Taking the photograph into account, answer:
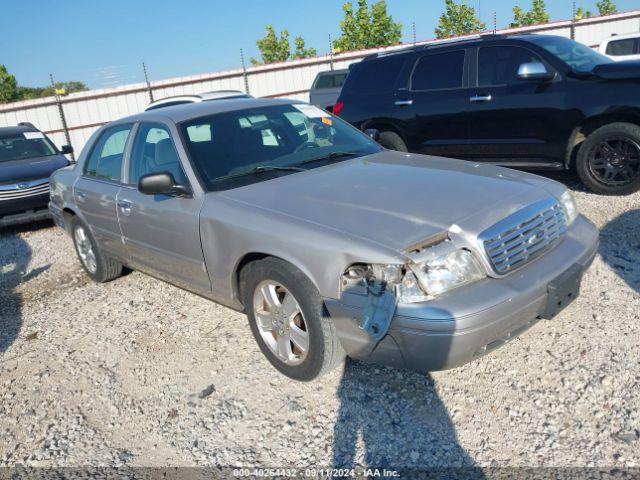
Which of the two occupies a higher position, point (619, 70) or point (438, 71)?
point (438, 71)

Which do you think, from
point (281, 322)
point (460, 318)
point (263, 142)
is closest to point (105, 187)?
point (263, 142)

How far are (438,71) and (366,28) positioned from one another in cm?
2332

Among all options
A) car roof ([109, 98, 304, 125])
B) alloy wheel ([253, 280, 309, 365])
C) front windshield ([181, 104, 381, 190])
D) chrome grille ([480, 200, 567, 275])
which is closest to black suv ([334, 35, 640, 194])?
front windshield ([181, 104, 381, 190])

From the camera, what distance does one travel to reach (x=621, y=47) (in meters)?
12.9

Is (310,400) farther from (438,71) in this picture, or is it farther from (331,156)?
(438,71)

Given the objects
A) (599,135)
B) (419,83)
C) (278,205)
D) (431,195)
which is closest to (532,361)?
(431,195)

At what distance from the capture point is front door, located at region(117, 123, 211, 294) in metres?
3.58

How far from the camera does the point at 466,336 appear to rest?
8.08ft

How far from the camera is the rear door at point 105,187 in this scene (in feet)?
14.6

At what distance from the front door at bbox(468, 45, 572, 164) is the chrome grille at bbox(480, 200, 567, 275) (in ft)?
10.7

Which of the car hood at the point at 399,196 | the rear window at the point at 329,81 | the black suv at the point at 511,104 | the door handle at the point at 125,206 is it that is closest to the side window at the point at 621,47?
the rear window at the point at 329,81

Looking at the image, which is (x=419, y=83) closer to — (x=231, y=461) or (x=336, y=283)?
(x=336, y=283)

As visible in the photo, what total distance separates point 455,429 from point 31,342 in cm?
333

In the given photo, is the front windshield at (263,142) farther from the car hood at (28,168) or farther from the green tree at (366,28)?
the green tree at (366,28)
